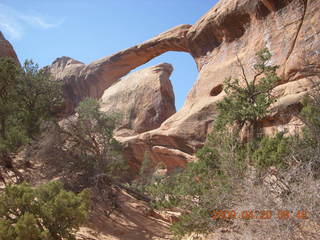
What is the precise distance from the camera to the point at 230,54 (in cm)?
1542

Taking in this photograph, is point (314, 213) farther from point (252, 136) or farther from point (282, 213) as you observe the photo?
point (252, 136)

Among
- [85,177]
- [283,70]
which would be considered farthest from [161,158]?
[283,70]

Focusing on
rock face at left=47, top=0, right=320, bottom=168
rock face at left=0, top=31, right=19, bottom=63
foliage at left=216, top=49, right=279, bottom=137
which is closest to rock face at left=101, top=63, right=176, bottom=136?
rock face at left=47, top=0, right=320, bottom=168

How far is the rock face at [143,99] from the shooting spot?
80.4ft

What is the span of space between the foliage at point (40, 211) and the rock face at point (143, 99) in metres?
17.4

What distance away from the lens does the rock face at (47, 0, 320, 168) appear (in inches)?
437

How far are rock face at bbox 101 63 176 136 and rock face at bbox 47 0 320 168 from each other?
550cm

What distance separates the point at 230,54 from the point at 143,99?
1196 centimetres

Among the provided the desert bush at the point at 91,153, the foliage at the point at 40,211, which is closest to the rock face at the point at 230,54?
the desert bush at the point at 91,153

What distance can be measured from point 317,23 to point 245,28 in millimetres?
4039
